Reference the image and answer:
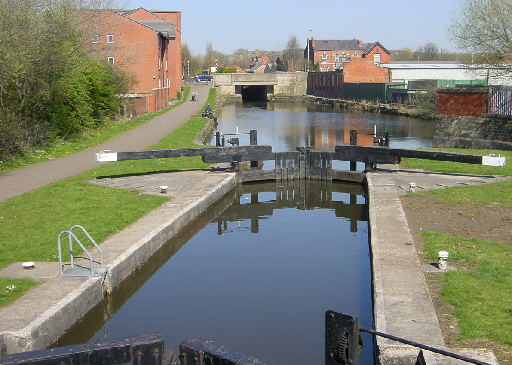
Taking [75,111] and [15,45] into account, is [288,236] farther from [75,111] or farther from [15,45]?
[75,111]

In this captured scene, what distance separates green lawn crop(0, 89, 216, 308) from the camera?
438 inches

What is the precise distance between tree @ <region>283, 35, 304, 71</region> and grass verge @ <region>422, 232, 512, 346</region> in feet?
419

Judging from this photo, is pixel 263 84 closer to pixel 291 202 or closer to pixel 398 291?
pixel 291 202

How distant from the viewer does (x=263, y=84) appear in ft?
318

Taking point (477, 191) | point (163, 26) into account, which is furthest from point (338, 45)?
point (477, 191)

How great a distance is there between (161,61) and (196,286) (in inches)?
1872

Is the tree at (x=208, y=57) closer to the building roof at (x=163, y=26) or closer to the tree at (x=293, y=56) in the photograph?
the tree at (x=293, y=56)

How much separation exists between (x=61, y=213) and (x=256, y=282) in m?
5.01

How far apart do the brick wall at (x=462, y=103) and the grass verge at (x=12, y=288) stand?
2271cm

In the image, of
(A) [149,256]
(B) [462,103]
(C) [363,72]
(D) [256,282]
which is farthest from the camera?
(C) [363,72]

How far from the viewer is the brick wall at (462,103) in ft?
90.7

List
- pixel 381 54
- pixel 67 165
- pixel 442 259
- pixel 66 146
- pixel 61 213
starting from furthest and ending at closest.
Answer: pixel 381 54
pixel 66 146
pixel 67 165
pixel 61 213
pixel 442 259

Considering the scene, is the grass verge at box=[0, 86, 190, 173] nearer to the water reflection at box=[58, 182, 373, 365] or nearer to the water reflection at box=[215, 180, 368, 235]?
the water reflection at box=[215, 180, 368, 235]

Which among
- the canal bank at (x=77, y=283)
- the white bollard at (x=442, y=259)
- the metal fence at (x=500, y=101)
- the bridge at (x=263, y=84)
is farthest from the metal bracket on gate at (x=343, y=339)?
the bridge at (x=263, y=84)
